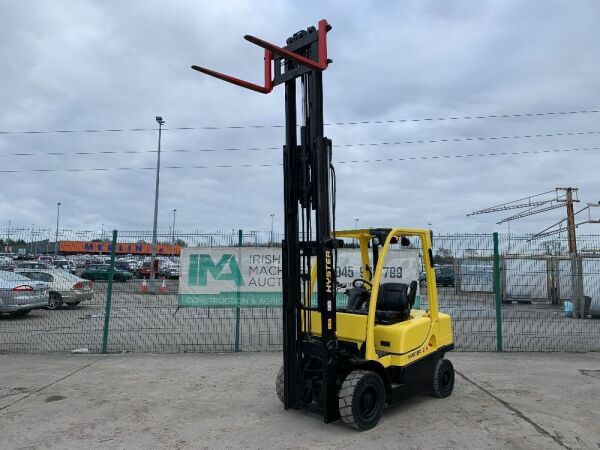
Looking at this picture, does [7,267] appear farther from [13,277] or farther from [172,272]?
[172,272]

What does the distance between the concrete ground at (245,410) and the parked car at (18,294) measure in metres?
3.19

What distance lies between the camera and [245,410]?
18.9ft

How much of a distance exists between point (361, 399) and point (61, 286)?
421 inches

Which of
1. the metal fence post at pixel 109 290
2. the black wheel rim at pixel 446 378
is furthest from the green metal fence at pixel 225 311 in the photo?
the black wheel rim at pixel 446 378

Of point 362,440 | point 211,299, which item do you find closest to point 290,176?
point 362,440

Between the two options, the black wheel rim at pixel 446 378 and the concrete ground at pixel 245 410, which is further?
the black wheel rim at pixel 446 378

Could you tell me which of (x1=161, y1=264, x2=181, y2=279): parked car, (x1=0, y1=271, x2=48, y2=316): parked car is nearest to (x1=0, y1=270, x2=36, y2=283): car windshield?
(x1=0, y1=271, x2=48, y2=316): parked car

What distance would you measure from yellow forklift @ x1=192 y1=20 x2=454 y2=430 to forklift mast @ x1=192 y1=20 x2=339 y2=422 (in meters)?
0.01

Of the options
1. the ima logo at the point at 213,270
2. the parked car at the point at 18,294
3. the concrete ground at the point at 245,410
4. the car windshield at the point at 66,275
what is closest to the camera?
the concrete ground at the point at 245,410

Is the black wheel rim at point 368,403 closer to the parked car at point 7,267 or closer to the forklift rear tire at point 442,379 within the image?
the forklift rear tire at point 442,379

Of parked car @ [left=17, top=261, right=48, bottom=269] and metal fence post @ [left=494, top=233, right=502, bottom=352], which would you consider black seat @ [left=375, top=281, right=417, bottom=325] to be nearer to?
metal fence post @ [left=494, top=233, right=502, bottom=352]

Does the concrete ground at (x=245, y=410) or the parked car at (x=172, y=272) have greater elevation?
the parked car at (x=172, y=272)

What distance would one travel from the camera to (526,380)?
7211 millimetres

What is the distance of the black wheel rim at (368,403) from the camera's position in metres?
5.03
